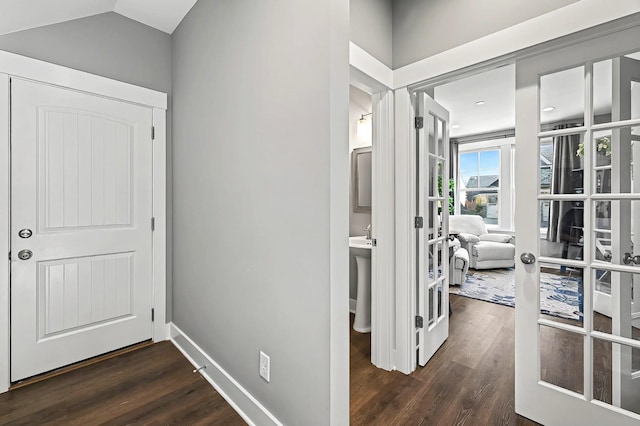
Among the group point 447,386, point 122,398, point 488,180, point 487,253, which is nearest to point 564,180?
point 447,386

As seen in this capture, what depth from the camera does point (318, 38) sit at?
1241mm

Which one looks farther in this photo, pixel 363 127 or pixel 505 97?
pixel 505 97

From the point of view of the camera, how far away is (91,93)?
7.11ft

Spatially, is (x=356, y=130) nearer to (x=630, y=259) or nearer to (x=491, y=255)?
(x=630, y=259)

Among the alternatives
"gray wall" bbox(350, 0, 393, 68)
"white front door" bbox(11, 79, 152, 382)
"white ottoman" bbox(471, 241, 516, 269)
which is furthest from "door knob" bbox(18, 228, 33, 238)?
"white ottoman" bbox(471, 241, 516, 269)

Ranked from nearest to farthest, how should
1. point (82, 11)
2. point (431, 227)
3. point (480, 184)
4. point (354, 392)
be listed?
point (354, 392)
point (82, 11)
point (431, 227)
point (480, 184)

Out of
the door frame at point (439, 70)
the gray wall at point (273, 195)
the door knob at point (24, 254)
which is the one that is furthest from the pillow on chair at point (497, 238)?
the door knob at point (24, 254)

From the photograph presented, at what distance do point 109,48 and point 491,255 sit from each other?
591 cm

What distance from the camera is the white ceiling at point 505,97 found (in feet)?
4.66

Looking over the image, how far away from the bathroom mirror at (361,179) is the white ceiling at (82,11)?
2.10 meters

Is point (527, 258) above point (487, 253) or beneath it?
above

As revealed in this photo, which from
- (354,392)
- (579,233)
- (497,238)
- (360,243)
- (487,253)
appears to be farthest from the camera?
(497,238)

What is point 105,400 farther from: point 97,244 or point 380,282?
point 380,282

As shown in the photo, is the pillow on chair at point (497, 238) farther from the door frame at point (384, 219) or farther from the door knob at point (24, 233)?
the door knob at point (24, 233)
